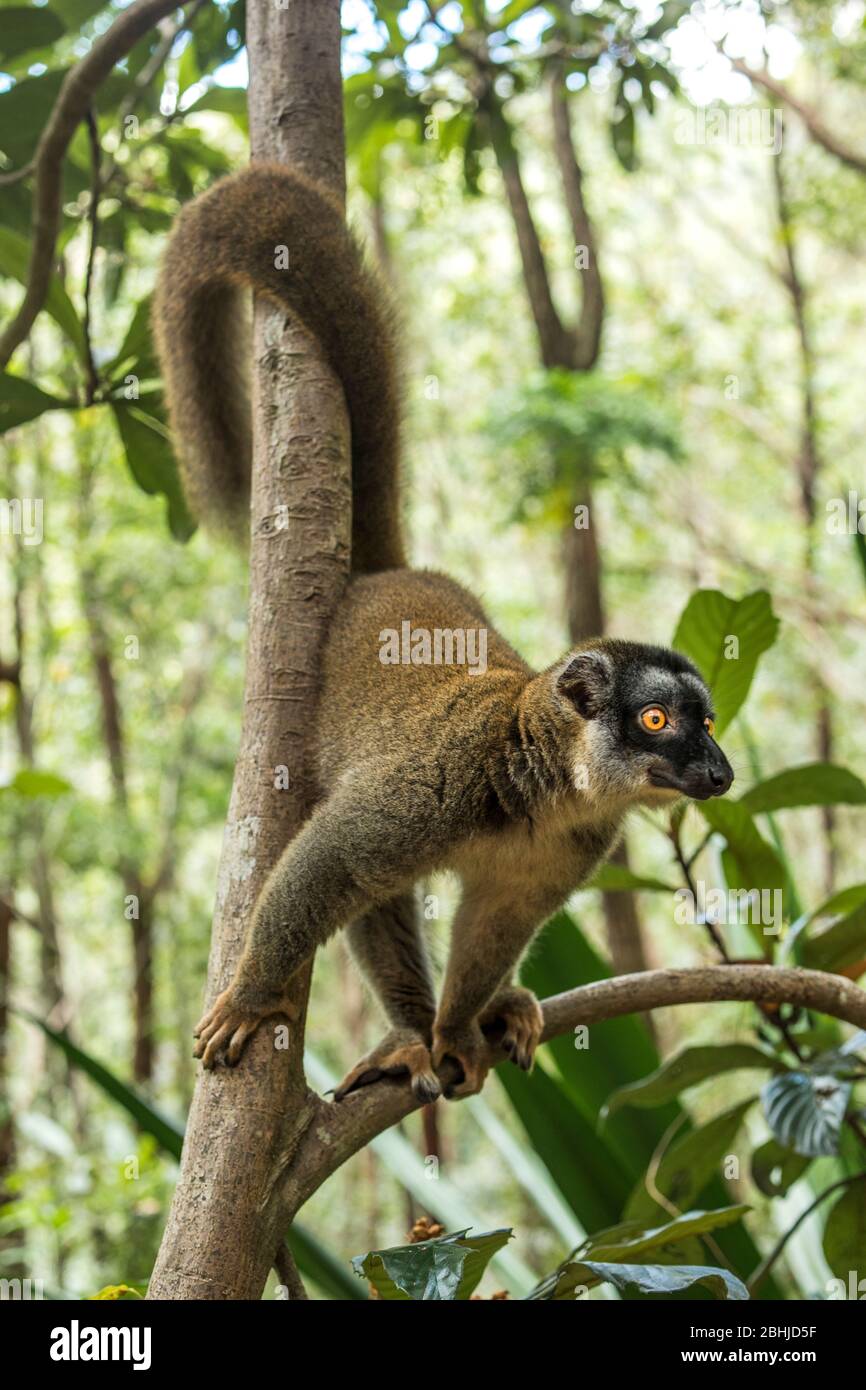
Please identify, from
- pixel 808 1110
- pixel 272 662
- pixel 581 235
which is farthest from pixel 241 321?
pixel 581 235

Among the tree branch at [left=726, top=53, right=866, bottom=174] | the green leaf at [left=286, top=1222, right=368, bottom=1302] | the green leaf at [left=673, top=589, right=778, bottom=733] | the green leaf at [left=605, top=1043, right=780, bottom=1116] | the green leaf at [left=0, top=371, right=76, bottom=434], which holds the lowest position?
the green leaf at [left=286, top=1222, right=368, bottom=1302]

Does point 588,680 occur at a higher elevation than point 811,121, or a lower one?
lower

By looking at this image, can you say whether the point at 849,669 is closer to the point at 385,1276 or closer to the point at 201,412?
the point at 201,412

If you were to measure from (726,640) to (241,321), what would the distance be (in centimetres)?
138

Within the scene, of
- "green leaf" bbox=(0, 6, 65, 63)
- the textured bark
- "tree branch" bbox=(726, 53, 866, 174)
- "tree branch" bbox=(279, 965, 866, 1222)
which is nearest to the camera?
"tree branch" bbox=(279, 965, 866, 1222)

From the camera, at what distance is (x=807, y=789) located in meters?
2.62

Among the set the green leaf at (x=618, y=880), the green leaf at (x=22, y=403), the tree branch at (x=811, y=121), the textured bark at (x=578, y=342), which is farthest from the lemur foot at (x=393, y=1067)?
the tree branch at (x=811, y=121)

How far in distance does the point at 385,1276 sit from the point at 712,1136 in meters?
1.18

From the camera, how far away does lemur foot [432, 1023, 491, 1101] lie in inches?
101

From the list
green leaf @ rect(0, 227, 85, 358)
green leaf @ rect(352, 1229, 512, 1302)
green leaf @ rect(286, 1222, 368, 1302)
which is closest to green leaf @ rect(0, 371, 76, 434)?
green leaf @ rect(0, 227, 85, 358)

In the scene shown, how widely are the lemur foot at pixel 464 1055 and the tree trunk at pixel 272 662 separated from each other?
559 millimetres

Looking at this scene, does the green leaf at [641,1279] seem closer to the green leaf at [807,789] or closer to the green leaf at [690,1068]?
the green leaf at [690,1068]

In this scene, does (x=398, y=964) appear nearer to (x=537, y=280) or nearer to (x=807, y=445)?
(x=537, y=280)

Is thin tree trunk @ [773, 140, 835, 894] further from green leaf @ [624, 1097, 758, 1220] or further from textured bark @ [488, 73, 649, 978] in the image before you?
green leaf @ [624, 1097, 758, 1220]
